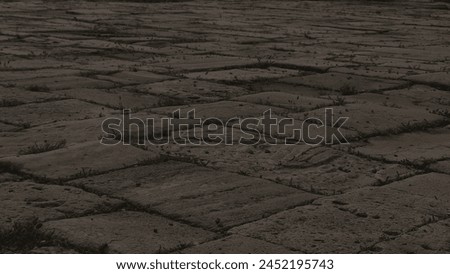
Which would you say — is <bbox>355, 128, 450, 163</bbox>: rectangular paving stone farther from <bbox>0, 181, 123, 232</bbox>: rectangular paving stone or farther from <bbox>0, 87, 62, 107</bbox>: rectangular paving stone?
<bbox>0, 87, 62, 107</bbox>: rectangular paving stone

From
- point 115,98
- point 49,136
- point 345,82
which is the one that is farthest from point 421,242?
point 345,82

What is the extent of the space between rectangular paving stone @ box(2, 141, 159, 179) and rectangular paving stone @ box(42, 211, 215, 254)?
548 millimetres

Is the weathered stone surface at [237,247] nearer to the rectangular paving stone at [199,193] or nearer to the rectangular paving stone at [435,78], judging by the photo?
the rectangular paving stone at [199,193]

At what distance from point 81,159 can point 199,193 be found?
643 millimetres

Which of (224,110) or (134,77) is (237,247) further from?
(134,77)

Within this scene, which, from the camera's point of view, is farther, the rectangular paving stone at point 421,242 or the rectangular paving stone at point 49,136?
the rectangular paving stone at point 49,136

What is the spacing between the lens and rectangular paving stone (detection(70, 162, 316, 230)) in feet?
9.91

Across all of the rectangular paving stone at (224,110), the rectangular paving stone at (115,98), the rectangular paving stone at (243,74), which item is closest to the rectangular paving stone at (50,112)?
the rectangular paving stone at (115,98)

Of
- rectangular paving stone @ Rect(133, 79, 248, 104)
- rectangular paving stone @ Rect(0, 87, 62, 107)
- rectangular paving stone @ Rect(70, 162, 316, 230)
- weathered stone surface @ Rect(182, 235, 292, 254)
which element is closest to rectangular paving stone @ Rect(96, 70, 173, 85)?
rectangular paving stone @ Rect(133, 79, 248, 104)

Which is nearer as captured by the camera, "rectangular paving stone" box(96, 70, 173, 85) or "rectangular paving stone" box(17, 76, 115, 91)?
"rectangular paving stone" box(17, 76, 115, 91)

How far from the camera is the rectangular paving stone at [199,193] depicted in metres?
3.02

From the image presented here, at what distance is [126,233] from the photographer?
A: 2.79 metres

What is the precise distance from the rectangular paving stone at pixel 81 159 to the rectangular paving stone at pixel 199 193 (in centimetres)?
10

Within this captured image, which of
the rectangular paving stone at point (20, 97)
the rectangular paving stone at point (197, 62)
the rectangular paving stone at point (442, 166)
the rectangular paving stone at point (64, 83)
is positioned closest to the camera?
the rectangular paving stone at point (442, 166)
